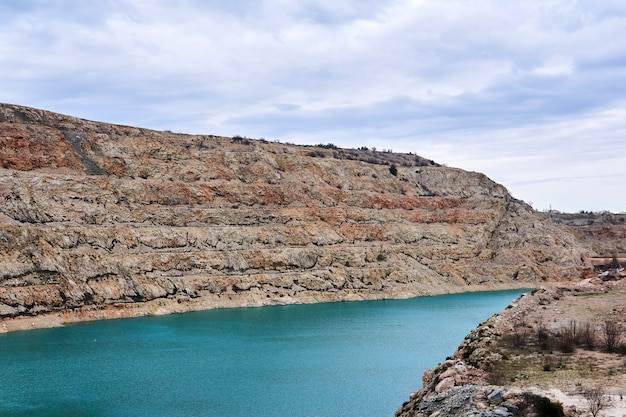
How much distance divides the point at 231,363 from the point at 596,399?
1094 inches

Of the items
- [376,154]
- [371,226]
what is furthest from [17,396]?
[376,154]

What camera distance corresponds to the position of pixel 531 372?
2214 centimetres

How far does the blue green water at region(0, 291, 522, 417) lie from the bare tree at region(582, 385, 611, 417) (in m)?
11.5

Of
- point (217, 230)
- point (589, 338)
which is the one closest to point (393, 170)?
point (217, 230)

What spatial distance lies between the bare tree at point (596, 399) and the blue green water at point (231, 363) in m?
11.5

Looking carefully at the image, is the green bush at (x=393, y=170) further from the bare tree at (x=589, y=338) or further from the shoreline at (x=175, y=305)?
the bare tree at (x=589, y=338)

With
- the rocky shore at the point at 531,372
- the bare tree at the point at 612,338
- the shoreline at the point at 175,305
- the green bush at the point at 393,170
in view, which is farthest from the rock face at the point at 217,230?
the bare tree at the point at 612,338

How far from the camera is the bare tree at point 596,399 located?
16.8 m

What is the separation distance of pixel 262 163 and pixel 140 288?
107 ft

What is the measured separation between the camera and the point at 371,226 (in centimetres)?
8938

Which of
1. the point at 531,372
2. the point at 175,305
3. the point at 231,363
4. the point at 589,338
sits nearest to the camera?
the point at 531,372

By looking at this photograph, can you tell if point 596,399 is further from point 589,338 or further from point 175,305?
point 175,305

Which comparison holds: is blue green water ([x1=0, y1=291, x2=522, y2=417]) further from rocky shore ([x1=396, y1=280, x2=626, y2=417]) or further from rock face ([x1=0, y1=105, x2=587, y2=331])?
rocky shore ([x1=396, y1=280, x2=626, y2=417])

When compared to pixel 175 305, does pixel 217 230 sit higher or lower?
higher
